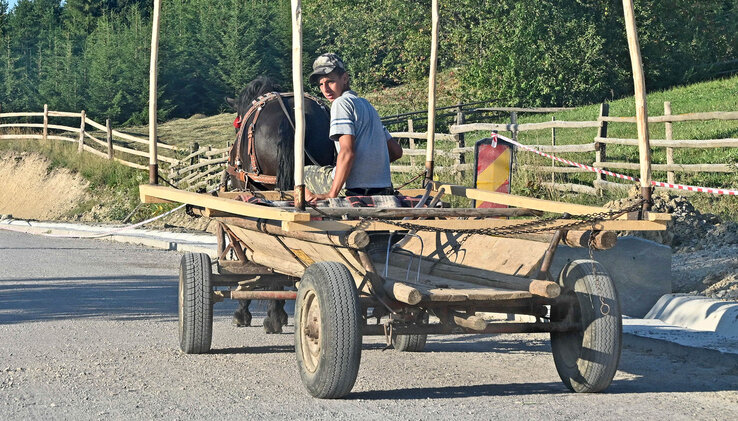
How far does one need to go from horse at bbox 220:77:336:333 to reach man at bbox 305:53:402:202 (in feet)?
6.93

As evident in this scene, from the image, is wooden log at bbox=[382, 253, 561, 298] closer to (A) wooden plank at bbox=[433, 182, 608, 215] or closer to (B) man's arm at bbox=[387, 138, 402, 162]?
(A) wooden plank at bbox=[433, 182, 608, 215]

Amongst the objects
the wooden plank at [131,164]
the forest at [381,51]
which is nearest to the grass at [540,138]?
the wooden plank at [131,164]

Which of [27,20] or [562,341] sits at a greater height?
[27,20]

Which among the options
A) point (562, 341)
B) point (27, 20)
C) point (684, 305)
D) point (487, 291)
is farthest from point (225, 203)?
point (27, 20)

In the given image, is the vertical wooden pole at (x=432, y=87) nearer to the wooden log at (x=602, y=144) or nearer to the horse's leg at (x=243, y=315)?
the horse's leg at (x=243, y=315)

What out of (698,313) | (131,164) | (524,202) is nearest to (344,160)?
(524,202)

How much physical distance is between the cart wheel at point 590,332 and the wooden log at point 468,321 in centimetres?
61

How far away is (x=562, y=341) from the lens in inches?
266

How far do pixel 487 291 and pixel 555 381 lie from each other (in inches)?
47.4

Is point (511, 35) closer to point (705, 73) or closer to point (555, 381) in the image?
point (705, 73)

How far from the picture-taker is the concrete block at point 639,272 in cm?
949

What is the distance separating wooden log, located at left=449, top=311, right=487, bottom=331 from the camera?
626 cm

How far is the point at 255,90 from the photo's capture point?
471 inches

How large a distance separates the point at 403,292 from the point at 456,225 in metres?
0.84
